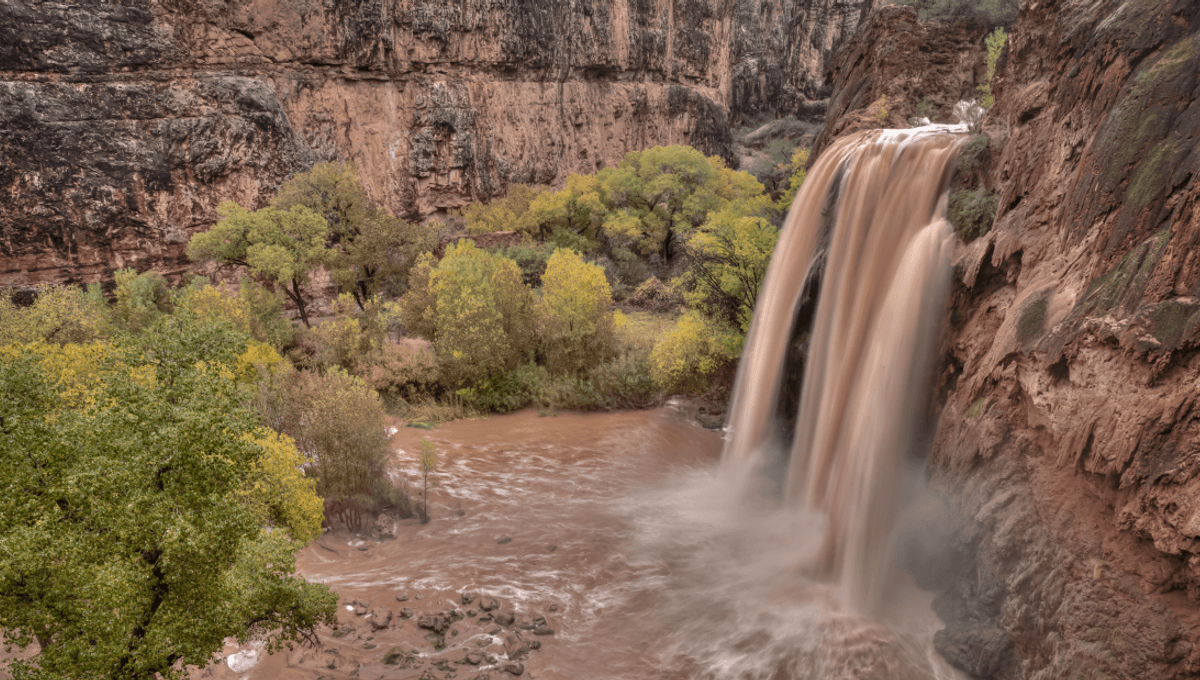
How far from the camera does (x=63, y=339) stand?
791 inches

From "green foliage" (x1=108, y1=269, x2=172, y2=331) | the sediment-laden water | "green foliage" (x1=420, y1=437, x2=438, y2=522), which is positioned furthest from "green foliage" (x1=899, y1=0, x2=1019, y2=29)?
"green foliage" (x1=108, y1=269, x2=172, y2=331)

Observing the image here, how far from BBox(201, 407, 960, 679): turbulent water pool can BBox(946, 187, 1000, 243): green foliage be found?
261 inches

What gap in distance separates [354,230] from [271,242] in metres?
4.15

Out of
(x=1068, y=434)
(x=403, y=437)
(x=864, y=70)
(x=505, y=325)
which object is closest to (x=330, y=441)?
(x=403, y=437)

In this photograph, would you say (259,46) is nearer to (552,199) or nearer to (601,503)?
(552,199)

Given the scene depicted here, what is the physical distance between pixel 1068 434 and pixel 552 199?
35632mm

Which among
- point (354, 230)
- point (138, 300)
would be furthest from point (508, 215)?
point (138, 300)

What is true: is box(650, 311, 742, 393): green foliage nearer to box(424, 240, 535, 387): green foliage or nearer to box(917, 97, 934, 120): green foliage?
box(424, 240, 535, 387): green foliage

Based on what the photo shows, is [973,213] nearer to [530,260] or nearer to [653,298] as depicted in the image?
[653,298]

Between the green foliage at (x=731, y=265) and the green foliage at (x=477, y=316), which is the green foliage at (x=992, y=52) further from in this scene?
the green foliage at (x=477, y=316)

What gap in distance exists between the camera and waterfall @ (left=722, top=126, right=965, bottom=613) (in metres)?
11.1

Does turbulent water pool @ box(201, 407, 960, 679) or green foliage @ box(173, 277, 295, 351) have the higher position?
green foliage @ box(173, 277, 295, 351)

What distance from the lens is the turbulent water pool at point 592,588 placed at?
905 cm

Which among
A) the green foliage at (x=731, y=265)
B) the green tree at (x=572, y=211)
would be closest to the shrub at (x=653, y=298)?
the green tree at (x=572, y=211)
